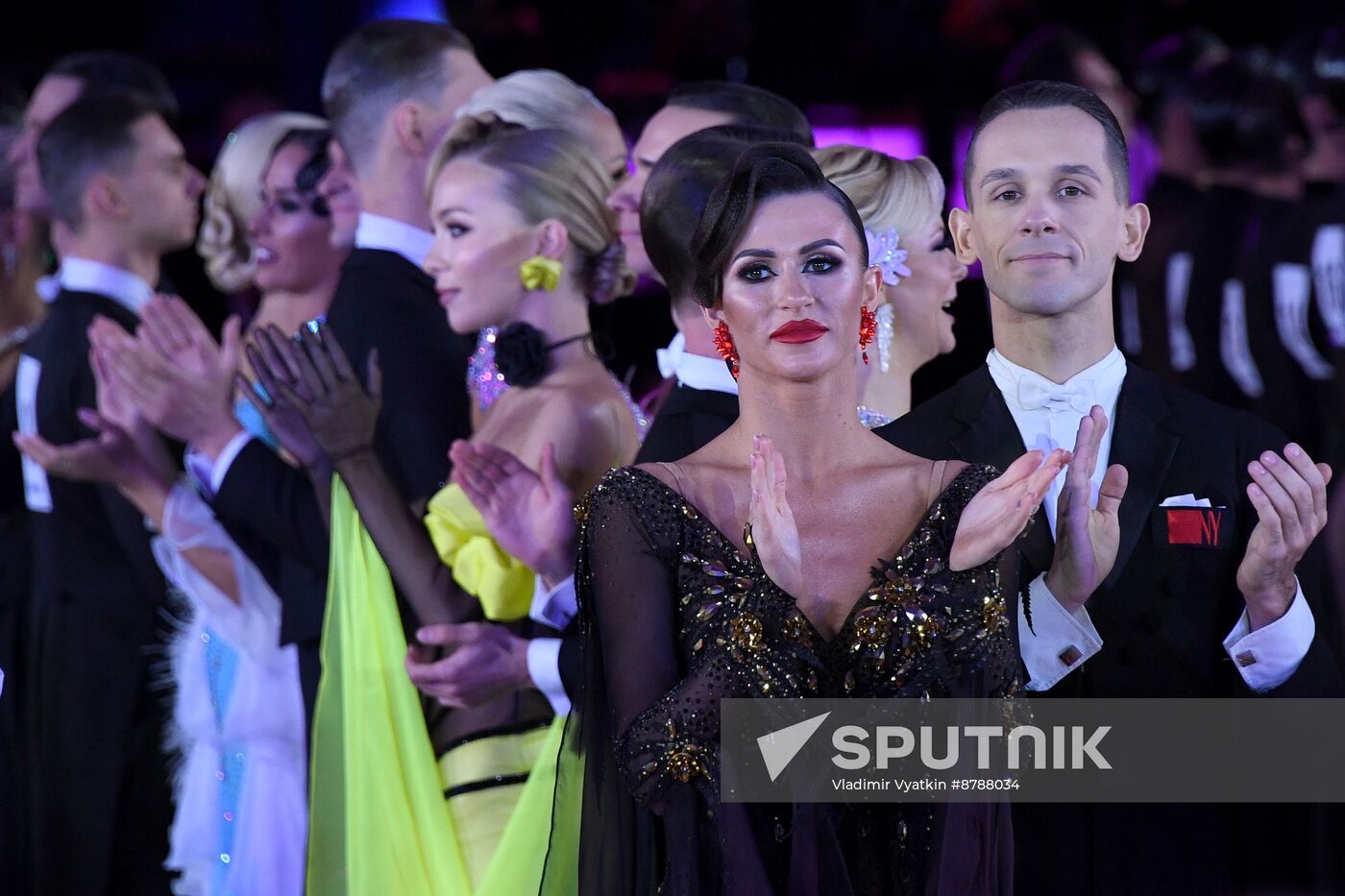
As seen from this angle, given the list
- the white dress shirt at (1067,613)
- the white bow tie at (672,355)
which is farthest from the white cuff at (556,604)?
the white dress shirt at (1067,613)

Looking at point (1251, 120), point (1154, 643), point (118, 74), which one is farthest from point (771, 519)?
point (1251, 120)

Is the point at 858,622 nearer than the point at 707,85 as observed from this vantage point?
Yes

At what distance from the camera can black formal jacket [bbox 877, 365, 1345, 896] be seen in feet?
9.41

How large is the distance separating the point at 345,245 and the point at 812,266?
8.92 ft

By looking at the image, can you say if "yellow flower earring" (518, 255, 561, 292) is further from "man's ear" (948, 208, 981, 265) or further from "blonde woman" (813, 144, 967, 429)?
"man's ear" (948, 208, 981, 265)

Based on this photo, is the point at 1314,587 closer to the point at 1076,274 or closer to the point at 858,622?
the point at 1076,274

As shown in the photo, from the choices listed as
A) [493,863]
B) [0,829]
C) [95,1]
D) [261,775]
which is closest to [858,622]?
[493,863]

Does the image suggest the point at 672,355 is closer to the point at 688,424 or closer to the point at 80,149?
the point at 688,424

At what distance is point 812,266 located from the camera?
2.62 meters

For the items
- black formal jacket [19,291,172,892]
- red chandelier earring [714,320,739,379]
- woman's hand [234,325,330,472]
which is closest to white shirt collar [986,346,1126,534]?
red chandelier earring [714,320,739,379]

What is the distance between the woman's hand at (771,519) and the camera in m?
2.44

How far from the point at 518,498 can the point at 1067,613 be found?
43.1 inches

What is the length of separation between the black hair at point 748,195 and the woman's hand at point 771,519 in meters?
0.33

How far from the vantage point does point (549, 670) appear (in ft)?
11.4
